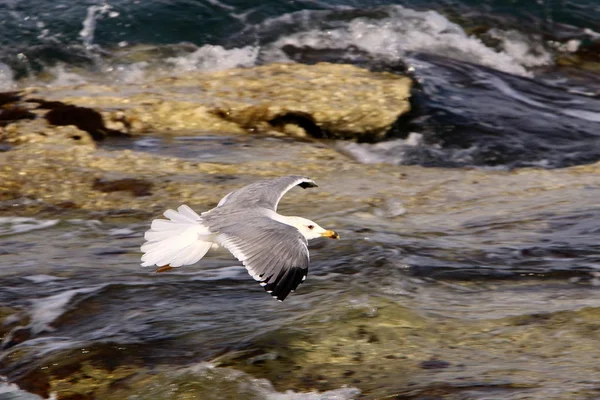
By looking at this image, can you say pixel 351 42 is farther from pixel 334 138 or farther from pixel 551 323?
pixel 551 323

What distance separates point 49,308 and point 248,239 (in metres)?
1.26

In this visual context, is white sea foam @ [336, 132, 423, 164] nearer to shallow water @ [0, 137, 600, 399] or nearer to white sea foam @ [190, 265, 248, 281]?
shallow water @ [0, 137, 600, 399]

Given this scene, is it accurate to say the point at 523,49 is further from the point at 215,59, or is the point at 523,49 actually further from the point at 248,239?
the point at 248,239

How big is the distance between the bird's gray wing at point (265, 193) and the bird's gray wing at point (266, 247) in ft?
1.12

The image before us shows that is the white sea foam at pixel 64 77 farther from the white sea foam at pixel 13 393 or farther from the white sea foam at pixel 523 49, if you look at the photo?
the white sea foam at pixel 13 393

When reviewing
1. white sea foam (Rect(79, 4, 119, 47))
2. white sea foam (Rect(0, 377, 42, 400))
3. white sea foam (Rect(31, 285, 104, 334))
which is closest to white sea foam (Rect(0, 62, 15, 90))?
white sea foam (Rect(79, 4, 119, 47))

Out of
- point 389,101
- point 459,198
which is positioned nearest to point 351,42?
point 389,101

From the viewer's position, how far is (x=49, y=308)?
235 inches

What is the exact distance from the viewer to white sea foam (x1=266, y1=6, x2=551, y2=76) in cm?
1309

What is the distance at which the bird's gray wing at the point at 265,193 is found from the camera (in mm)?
6582

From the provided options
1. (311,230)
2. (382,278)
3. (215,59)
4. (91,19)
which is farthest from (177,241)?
(91,19)

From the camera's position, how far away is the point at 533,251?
690 centimetres

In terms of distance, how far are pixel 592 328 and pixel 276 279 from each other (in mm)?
1696

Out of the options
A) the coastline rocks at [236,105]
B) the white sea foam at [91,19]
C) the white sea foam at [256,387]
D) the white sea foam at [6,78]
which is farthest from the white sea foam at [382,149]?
the white sea foam at [91,19]
